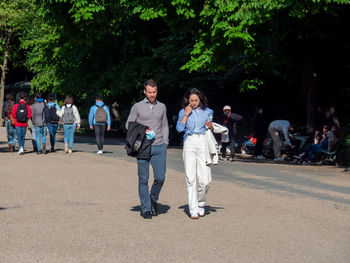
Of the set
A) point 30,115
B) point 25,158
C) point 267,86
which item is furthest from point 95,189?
point 267,86

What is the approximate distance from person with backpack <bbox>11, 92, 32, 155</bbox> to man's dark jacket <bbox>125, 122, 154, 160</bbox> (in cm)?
1136

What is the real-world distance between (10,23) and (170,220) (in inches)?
1634

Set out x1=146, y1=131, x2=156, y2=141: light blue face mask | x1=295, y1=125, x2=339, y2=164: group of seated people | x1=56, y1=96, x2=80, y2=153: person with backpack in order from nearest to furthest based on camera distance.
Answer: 1. x1=146, y1=131, x2=156, y2=141: light blue face mask
2. x1=295, y1=125, x2=339, y2=164: group of seated people
3. x1=56, y1=96, x2=80, y2=153: person with backpack

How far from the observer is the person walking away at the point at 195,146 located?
8625 millimetres

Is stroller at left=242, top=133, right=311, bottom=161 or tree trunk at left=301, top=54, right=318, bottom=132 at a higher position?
tree trunk at left=301, top=54, right=318, bottom=132

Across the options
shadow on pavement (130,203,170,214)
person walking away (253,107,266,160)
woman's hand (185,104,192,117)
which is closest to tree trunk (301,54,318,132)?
Result: person walking away (253,107,266,160)

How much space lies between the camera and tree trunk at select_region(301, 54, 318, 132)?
21656 millimetres

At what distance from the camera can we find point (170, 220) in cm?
827

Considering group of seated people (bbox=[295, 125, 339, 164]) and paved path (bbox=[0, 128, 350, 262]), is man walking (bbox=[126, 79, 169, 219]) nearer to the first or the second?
paved path (bbox=[0, 128, 350, 262])

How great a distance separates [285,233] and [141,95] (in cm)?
2291

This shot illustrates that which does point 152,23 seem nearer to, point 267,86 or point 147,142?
point 267,86

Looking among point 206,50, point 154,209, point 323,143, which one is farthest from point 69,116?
point 154,209

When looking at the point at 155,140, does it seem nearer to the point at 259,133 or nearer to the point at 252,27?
the point at 252,27

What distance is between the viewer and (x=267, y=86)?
26859 mm
